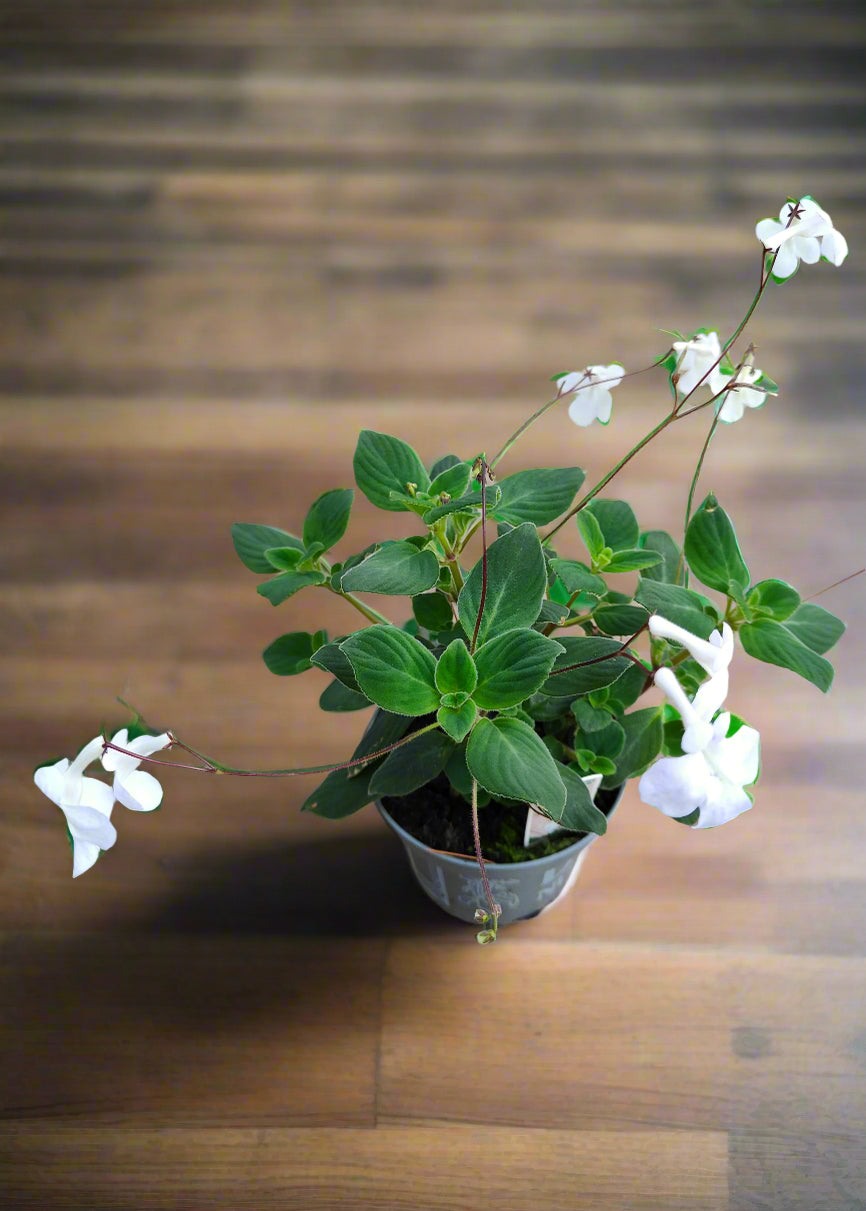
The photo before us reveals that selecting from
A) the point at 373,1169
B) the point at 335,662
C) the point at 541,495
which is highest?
the point at 541,495

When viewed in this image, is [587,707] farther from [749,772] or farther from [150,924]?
[150,924]

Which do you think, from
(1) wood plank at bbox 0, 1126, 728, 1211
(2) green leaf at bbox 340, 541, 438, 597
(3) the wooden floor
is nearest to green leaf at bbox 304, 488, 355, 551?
(2) green leaf at bbox 340, 541, 438, 597

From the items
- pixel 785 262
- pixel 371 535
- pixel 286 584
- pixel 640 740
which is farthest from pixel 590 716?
pixel 371 535

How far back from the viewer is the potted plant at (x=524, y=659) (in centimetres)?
60

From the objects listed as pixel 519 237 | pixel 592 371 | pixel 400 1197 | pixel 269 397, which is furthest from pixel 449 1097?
pixel 519 237

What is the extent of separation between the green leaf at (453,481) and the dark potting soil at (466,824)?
32 centimetres

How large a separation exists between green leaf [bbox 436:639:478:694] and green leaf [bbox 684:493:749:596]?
0.21 m

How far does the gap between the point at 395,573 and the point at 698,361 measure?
1.00 ft

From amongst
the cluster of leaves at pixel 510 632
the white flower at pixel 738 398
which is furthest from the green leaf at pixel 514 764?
the white flower at pixel 738 398

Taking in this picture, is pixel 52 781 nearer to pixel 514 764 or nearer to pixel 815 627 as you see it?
pixel 514 764

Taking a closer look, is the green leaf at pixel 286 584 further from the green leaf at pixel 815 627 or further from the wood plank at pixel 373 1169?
the wood plank at pixel 373 1169

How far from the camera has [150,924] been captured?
108cm

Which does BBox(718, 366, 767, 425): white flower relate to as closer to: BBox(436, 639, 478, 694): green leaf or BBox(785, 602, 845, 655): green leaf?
BBox(785, 602, 845, 655): green leaf

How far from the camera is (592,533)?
2.52ft
